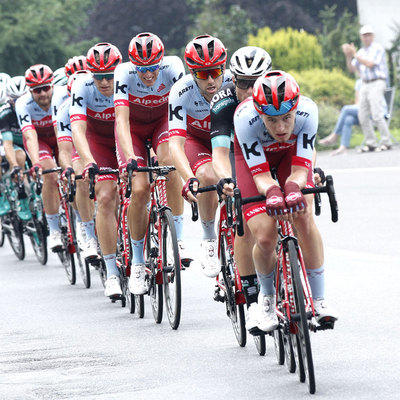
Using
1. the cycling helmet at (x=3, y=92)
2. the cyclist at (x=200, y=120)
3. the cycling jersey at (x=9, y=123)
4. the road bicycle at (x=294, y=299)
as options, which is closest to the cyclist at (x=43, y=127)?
the cycling jersey at (x=9, y=123)

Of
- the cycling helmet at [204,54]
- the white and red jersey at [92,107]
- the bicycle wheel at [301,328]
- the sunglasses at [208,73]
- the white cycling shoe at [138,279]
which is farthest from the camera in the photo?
the white and red jersey at [92,107]

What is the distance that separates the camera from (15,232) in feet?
48.1

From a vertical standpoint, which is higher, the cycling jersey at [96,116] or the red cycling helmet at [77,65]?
the red cycling helmet at [77,65]

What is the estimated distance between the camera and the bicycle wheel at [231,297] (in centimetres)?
786

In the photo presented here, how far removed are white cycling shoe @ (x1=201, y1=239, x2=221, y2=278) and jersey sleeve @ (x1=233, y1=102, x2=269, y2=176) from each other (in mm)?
1956

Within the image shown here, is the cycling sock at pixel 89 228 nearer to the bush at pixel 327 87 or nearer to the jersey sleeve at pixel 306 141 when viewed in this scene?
the jersey sleeve at pixel 306 141

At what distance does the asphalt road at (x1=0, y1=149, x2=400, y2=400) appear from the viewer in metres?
6.73

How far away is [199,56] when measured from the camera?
8.48 metres

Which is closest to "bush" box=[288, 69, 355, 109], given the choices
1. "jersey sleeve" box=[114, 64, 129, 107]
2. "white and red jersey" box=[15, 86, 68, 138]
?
"white and red jersey" box=[15, 86, 68, 138]

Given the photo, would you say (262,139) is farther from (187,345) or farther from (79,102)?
(79,102)

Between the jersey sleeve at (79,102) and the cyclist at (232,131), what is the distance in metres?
2.71

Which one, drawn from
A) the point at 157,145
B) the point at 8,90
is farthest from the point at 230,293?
the point at 8,90

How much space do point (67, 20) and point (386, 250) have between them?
2714cm

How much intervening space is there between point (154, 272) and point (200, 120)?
122 cm
